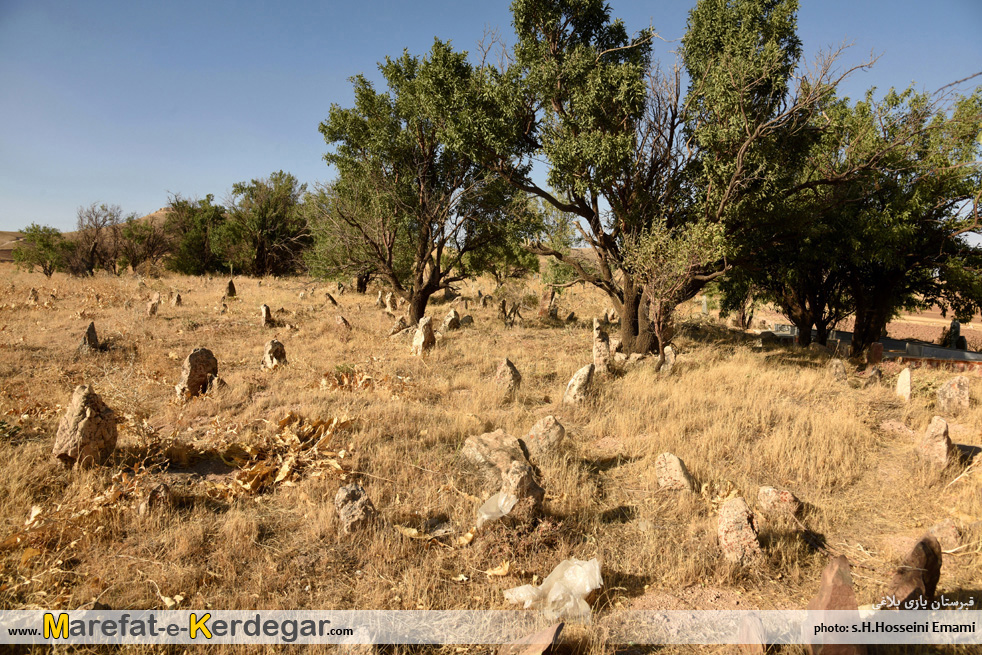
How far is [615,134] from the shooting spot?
10734 millimetres

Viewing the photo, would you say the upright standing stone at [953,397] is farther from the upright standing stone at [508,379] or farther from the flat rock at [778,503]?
the upright standing stone at [508,379]

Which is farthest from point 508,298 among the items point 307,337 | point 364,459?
point 364,459

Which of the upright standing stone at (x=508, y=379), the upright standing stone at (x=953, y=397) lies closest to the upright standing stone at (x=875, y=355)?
the upright standing stone at (x=953, y=397)

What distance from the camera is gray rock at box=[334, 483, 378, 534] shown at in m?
3.99

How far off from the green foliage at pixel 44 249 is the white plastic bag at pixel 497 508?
108 ft

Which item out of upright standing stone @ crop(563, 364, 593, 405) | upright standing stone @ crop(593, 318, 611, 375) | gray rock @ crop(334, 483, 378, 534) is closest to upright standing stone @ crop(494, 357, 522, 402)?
upright standing stone @ crop(563, 364, 593, 405)

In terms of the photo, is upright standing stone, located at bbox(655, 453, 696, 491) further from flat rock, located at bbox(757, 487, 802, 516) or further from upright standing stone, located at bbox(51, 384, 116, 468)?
upright standing stone, located at bbox(51, 384, 116, 468)

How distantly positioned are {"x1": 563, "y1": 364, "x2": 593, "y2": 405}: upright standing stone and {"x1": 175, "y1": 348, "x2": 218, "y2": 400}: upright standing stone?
545cm

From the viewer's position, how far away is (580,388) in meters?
7.55

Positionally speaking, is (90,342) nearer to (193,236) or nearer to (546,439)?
(546,439)

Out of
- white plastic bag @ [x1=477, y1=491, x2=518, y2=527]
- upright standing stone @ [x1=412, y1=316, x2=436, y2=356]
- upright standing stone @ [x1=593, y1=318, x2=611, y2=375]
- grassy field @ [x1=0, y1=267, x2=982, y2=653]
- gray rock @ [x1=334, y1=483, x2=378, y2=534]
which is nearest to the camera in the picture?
grassy field @ [x1=0, y1=267, x2=982, y2=653]

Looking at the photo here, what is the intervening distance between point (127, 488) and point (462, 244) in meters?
11.9

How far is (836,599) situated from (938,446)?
4103mm

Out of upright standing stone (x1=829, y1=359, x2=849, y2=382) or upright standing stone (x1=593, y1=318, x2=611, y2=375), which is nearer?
upright standing stone (x1=593, y1=318, x2=611, y2=375)
